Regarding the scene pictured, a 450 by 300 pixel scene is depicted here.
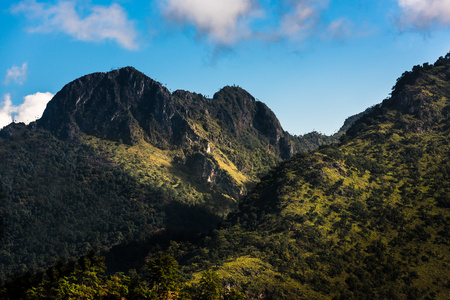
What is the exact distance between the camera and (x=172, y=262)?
102 metres

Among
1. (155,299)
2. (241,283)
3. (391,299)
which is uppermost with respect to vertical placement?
(155,299)

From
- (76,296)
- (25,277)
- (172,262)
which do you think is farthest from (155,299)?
(25,277)

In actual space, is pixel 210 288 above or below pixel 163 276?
below

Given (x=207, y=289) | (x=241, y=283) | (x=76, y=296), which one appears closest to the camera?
(x=76, y=296)

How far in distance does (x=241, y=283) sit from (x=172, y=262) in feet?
300

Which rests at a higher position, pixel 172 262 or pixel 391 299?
pixel 172 262

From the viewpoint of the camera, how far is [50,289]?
96375mm

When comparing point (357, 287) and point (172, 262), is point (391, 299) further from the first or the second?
point (172, 262)

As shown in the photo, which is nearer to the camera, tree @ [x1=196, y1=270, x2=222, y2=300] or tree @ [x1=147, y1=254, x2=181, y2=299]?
tree @ [x1=196, y1=270, x2=222, y2=300]

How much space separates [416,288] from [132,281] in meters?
158

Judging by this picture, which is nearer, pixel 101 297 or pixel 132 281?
pixel 101 297

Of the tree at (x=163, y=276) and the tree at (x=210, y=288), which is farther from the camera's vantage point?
the tree at (x=163, y=276)

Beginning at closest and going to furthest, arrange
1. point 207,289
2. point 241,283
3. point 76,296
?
1. point 76,296
2. point 207,289
3. point 241,283

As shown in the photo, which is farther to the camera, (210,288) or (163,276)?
(163,276)
